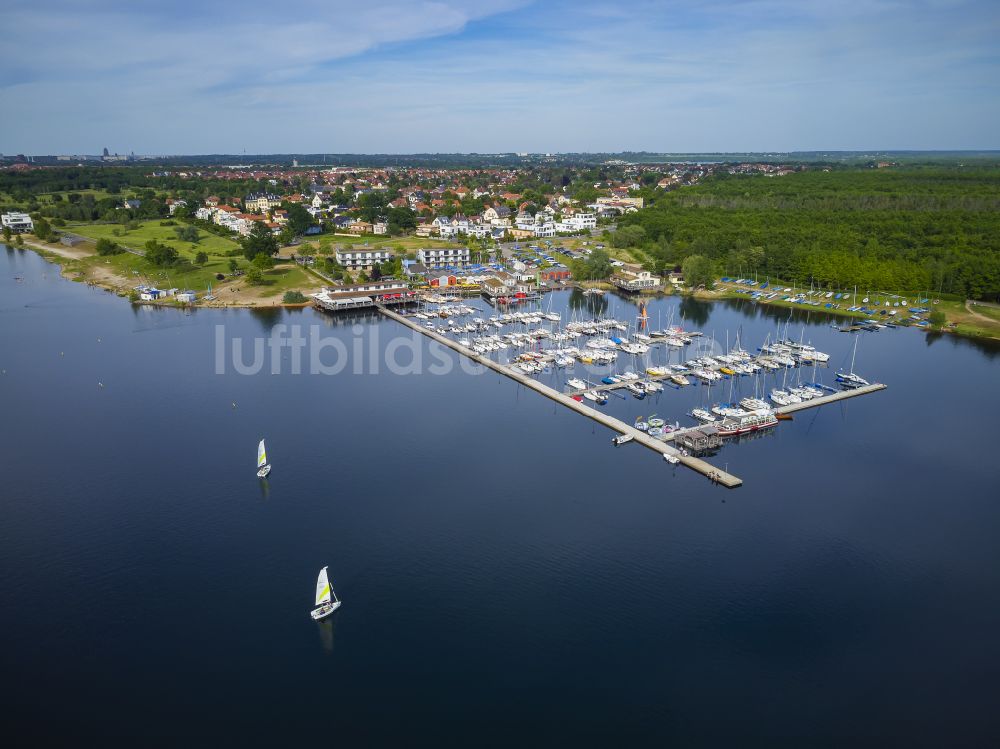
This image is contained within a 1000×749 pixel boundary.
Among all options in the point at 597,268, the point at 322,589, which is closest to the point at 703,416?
the point at 322,589

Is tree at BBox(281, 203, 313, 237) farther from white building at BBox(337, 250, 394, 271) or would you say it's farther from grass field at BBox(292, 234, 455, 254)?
white building at BBox(337, 250, 394, 271)

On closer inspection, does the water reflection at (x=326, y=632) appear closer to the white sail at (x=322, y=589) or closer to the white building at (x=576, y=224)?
the white sail at (x=322, y=589)

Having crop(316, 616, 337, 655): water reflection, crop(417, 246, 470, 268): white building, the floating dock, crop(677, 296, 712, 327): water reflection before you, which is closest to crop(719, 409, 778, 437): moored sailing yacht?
the floating dock

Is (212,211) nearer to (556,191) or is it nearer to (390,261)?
(390,261)

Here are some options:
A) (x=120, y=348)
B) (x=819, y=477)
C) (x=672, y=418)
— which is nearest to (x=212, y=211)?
(x=120, y=348)

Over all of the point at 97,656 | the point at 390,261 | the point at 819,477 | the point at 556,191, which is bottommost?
the point at 97,656

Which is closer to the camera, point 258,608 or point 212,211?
point 258,608
